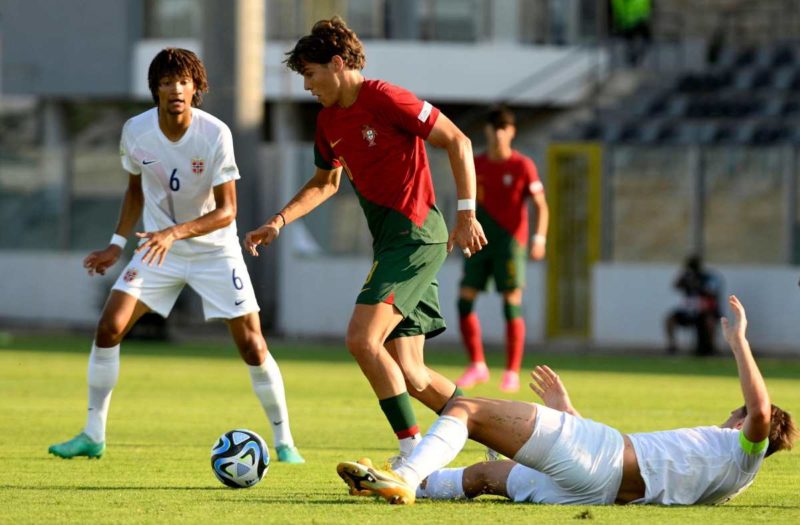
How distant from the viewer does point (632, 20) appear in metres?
32.3

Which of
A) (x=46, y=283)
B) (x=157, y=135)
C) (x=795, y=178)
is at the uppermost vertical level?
(x=157, y=135)

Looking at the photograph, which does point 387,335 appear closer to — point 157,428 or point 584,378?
point 157,428

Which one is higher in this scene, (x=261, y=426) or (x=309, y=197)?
(x=309, y=197)

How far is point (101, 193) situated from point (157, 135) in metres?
20.1

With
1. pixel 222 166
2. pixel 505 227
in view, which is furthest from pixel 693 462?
pixel 505 227

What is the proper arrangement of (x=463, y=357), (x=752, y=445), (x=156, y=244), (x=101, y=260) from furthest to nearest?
(x=463, y=357), (x=101, y=260), (x=156, y=244), (x=752, y=445)

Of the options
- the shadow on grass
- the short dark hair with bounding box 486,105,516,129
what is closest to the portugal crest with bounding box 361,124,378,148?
the short dark hair with bounding box 486,105,516,129

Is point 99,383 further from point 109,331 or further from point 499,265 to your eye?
point 499,265

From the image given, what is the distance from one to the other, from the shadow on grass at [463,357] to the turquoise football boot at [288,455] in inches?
398

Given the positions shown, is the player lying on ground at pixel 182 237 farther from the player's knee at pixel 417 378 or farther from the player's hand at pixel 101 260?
the player's knee at pixel 417 378

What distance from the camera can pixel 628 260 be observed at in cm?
2670

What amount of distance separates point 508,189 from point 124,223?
6425mm

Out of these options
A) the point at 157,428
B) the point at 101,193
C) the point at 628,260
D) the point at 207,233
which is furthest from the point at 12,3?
the point at 207,233

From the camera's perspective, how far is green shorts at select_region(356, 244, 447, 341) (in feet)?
28.9
